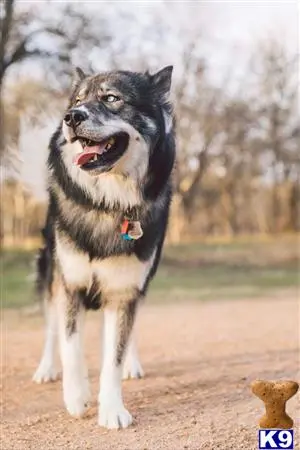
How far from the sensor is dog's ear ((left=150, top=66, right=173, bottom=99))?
342 cm

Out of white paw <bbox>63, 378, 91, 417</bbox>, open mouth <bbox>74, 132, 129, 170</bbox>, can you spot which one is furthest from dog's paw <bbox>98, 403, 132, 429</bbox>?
open mouth <bbox>74, 132, 129, 170</bbox>

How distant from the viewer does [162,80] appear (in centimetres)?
343

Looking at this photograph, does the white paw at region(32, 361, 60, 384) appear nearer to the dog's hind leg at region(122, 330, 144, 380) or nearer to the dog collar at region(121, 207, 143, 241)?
the dog's hind leg at region(122, 330, 144, 380)

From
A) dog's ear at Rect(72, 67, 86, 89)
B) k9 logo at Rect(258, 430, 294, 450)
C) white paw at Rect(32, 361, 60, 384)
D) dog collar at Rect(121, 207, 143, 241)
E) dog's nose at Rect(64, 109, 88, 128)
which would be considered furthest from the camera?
white paw at Rect(32, 361, 60, 384)

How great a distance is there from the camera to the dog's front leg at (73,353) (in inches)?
137

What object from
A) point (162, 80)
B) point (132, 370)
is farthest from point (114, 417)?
point (162, 80)

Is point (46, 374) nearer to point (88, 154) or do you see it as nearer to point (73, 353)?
point (73, 353)

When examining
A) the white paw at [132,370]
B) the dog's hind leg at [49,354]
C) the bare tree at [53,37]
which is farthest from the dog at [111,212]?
the bare tree at [53,37]

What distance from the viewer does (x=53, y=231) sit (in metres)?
3.82

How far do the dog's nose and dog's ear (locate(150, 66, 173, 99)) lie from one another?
58 centimetres

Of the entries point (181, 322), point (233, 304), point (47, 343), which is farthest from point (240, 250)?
point (47, 343)

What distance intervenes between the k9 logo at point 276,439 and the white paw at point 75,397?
4.25 feet

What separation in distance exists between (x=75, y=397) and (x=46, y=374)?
3.30 feet

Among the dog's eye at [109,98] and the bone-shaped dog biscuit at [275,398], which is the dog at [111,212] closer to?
the dog's eye at [109,98]
